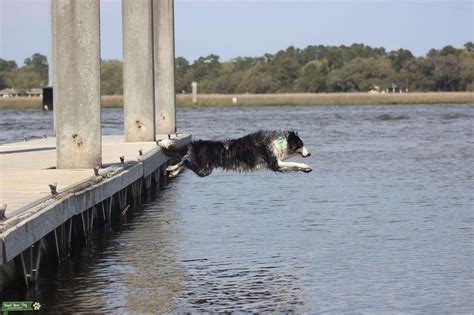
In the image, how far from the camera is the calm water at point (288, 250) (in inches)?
573

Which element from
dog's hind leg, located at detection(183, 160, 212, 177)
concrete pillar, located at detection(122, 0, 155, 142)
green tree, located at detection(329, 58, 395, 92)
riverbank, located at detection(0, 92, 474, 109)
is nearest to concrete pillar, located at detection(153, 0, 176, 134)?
concrete pillar, located at detection(122, 0, 155, 142)

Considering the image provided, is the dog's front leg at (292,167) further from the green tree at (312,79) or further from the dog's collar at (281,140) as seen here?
the green tree at (312,79)

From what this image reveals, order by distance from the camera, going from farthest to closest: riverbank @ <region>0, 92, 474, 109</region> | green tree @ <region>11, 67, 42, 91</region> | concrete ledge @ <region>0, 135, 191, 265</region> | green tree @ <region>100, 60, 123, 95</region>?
green tree @ <region>11, 67, 42, 91</region>
green tree @ <region>100, 60, 123, 95</region>
riverbank @ <region>0, 92, 474, 109</region>
concrete ledge @ <region>0, 135, 191, 265</region>

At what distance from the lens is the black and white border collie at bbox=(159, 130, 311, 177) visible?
56.2 ft

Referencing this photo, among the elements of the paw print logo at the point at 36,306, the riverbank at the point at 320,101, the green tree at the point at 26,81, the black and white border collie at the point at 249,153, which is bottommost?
the riverbank at the point at 320,101

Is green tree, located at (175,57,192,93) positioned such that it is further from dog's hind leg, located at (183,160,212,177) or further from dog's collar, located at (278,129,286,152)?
dog's collar, located at (278,129,286,152)

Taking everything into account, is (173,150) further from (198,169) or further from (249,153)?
(249,153)

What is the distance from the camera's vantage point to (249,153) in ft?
56.6

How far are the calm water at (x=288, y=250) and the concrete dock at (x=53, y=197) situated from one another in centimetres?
38

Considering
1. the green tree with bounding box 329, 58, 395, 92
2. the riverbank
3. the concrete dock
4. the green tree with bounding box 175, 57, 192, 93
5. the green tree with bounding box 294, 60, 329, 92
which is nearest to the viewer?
the concrete dock

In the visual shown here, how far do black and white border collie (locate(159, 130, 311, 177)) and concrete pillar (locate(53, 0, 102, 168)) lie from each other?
140 inches

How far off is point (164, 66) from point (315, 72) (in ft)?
392

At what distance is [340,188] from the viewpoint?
90.6 ft

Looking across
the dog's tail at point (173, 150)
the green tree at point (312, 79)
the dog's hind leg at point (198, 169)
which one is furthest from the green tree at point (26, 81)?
the dog's hind leg at point (198, 169)
